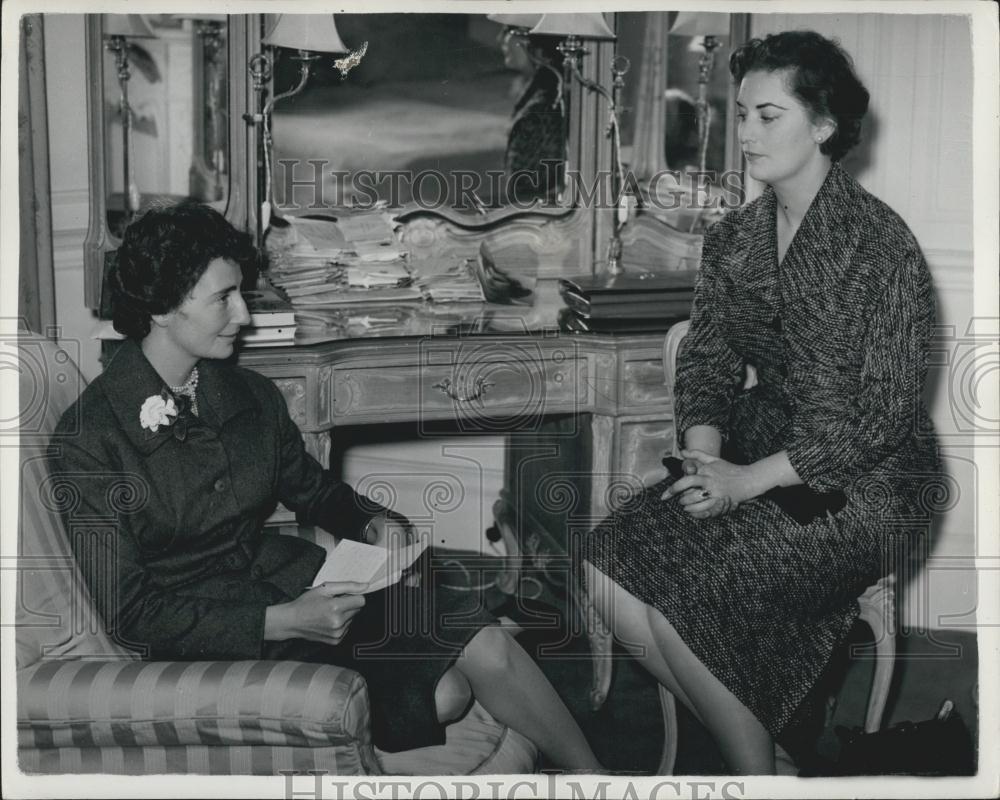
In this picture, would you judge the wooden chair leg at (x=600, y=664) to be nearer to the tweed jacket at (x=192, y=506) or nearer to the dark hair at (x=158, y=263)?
the tweed jacket at (x=192, y=506)

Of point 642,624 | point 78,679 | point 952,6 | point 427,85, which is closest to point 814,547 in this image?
point 642,624

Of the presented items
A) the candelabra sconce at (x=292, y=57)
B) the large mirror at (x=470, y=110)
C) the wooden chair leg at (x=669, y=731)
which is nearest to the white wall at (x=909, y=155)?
the large mirror at (x=470, y=110)

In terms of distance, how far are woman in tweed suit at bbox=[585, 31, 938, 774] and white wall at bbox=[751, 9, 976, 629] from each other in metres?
0.67

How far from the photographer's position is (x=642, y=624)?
2.37 m

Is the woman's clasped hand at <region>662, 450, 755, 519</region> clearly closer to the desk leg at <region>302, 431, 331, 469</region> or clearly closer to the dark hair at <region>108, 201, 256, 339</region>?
the desk leg at <region>302, 431, 331, 469</region>

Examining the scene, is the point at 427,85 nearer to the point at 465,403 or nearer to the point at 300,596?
the point at 465,403

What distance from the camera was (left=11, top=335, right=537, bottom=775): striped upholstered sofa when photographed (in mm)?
1875

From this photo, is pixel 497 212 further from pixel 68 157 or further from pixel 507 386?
pixel 68 157

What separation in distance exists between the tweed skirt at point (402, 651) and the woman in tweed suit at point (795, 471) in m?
0.40

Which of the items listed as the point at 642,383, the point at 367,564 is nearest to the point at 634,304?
the point at 642,383

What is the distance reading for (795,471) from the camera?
236 centimetres

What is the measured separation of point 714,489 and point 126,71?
1835mm

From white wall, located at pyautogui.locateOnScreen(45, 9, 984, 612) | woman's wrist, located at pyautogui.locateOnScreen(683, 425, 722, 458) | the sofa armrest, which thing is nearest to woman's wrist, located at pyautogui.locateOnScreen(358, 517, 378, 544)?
the sofa armrest

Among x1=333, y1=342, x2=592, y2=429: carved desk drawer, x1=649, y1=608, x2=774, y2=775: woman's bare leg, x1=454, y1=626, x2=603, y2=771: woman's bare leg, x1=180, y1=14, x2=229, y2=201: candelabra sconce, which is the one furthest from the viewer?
x1=180, y1=14, x2=229, y2=201: candelabra sconce
